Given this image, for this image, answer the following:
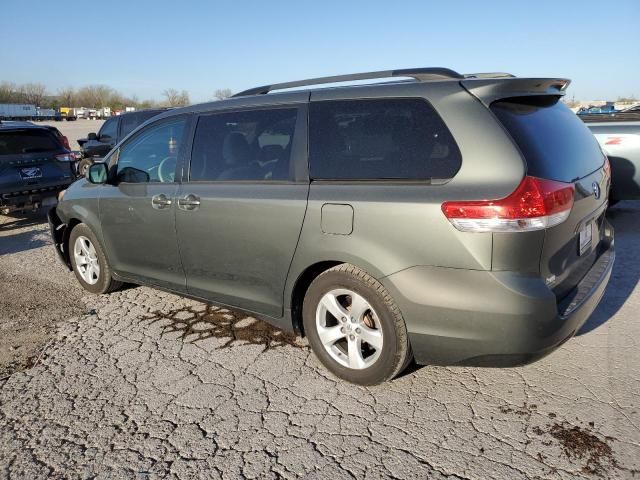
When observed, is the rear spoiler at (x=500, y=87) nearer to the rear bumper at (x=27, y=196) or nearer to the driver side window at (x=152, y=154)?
the driver side window at (x=152, y=154)

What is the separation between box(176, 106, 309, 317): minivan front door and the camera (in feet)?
10.8

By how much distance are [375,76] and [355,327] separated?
5.30ft

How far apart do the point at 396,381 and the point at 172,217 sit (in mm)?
2078

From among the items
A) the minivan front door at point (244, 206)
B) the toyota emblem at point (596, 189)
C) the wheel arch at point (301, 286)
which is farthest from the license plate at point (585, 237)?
the minivan front door at point (244, 206)

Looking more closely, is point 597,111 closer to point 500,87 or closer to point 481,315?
point 500,87

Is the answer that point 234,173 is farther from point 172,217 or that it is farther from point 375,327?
point 375,327

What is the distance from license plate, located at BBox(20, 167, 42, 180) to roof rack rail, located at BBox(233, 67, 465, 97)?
5803 millimetres

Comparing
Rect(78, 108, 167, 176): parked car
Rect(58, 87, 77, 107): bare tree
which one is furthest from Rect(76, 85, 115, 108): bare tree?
Rect(78, 108, 167, 176): parked car

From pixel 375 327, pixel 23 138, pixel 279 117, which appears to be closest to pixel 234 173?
pixel 279 117

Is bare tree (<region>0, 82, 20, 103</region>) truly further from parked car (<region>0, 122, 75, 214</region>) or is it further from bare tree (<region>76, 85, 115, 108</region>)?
parked car (<region>0, 122, 75, 214</region>)

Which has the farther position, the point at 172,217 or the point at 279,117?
the point at 172,217

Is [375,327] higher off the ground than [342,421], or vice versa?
[375,327]

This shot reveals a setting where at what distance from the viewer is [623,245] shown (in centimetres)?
593

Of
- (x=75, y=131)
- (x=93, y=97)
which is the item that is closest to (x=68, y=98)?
(x=93, y=97)
